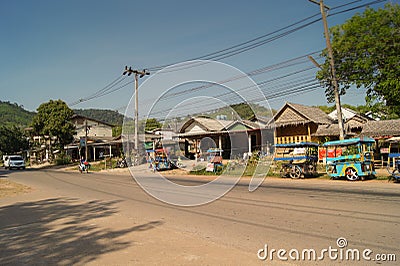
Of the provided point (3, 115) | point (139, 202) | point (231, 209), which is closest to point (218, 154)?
point (139, 202)

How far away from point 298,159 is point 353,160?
9.53ft

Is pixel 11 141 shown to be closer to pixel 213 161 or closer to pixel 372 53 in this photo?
pixel 213 161

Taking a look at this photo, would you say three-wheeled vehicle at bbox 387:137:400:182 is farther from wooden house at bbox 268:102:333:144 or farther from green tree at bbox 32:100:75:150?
green tree at bbox 32:100:75:150

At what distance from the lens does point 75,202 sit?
12344 mm

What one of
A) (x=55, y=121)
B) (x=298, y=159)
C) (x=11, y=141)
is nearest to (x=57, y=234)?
(x=298, y=159)

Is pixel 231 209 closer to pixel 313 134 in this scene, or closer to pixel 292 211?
pixel 292 211

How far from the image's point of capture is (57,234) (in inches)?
294

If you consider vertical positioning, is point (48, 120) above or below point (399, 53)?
below

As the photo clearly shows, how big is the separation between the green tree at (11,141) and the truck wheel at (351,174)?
234 feet

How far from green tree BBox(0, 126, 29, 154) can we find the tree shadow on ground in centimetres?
6795

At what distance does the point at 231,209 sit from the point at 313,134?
2221 centimetres

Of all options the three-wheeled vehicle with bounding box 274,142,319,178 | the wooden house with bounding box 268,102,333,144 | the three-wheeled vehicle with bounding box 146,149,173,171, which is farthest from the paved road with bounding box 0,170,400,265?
the wooden house with bounding box 268,102,333,144

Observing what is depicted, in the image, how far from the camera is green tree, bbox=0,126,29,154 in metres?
71.2

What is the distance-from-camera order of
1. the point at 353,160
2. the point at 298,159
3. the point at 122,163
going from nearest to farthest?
the point at 353,160 < the point at 298,159 < the point at 122,163
